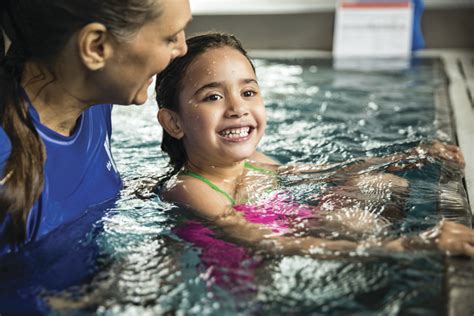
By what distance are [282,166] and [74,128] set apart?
2.83 feet

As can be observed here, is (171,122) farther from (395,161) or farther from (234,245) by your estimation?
(395,161)

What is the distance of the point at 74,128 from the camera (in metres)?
1.96

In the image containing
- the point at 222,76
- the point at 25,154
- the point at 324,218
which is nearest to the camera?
the point at 25,154

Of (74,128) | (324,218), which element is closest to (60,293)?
(74,128)

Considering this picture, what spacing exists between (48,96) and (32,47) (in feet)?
0.48

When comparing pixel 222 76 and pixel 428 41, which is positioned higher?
pixel 222 76

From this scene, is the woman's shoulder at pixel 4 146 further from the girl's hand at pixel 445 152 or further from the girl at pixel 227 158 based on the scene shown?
the girl's hand at pixel 445 152

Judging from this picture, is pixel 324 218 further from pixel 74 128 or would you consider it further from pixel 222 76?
pixel 74 128

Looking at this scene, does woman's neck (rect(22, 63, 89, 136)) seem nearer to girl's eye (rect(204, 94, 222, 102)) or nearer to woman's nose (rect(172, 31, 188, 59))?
woman's nose (rect(172, 31, 188, 59))

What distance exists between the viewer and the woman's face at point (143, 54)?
67.7 inches

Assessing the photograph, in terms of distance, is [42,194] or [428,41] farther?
[428,41]

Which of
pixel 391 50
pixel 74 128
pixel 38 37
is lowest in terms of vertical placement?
pixel 391 50

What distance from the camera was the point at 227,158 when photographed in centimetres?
213

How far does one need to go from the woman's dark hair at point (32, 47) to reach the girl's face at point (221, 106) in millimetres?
416
